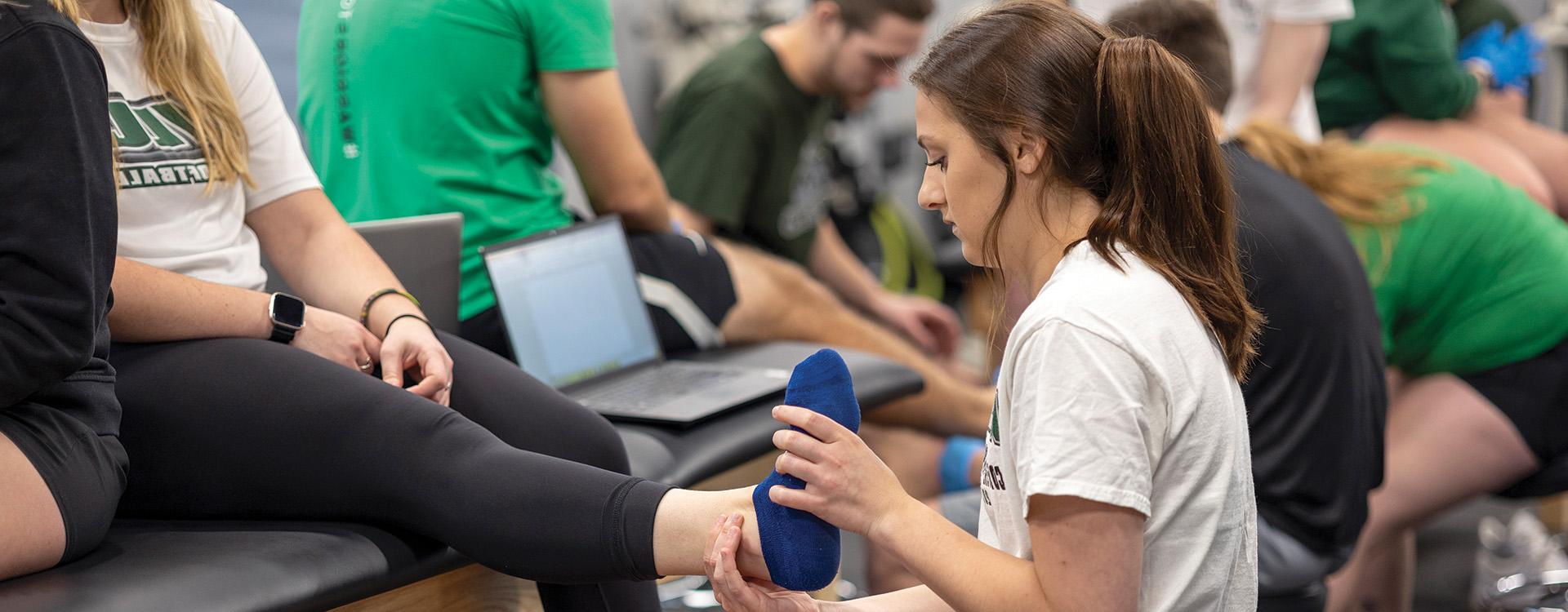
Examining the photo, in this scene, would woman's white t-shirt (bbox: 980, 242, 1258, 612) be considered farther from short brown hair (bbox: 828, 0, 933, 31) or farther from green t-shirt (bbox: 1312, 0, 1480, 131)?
green t-shirt (bbox: 1312, 0, 1480, 131)

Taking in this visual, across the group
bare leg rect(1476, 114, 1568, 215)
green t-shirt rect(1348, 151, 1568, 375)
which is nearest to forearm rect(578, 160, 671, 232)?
green t-shirt rect(1348, 151, 1568, 375)

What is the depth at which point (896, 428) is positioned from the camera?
7.56ft

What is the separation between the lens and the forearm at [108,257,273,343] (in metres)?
1.24

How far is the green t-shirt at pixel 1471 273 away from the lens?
1.97m

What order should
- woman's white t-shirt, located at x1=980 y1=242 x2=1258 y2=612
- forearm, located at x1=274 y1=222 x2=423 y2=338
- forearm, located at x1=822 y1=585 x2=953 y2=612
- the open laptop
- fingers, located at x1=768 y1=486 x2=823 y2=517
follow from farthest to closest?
the open laptop
forearm, located at x1=274 y1=222 x2=423 y2=338
forearm, located at x1=822 y1=585 x2=953 y2=612
fingers, located at x1=768 y1=486 x2=823 y2=517
woman's white t-shirt, located at x1=980 y1=242 x2=1258 y2=612

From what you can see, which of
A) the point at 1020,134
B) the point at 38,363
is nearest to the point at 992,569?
the point at 1020,134

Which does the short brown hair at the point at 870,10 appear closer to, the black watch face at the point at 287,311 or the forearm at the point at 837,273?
the forearm at the point at 837,273

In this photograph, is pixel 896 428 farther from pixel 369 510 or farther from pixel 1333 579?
pixel 369 510

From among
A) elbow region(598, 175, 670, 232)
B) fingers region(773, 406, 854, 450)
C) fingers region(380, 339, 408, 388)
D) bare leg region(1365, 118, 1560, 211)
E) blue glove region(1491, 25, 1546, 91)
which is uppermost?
fingers region(773, 406, 854, 450)

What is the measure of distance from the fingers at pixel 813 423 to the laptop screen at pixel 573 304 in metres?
0.83

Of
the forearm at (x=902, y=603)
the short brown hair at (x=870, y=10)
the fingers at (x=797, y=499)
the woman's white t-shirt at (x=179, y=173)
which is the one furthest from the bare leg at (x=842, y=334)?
the fingers at (x=797, y=499)

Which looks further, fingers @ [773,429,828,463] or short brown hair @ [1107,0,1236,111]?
short brown hair @ [1107,0,1236,111]

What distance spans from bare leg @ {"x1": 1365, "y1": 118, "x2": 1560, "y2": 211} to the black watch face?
7.80 feet

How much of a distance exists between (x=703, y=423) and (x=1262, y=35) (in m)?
1.65
